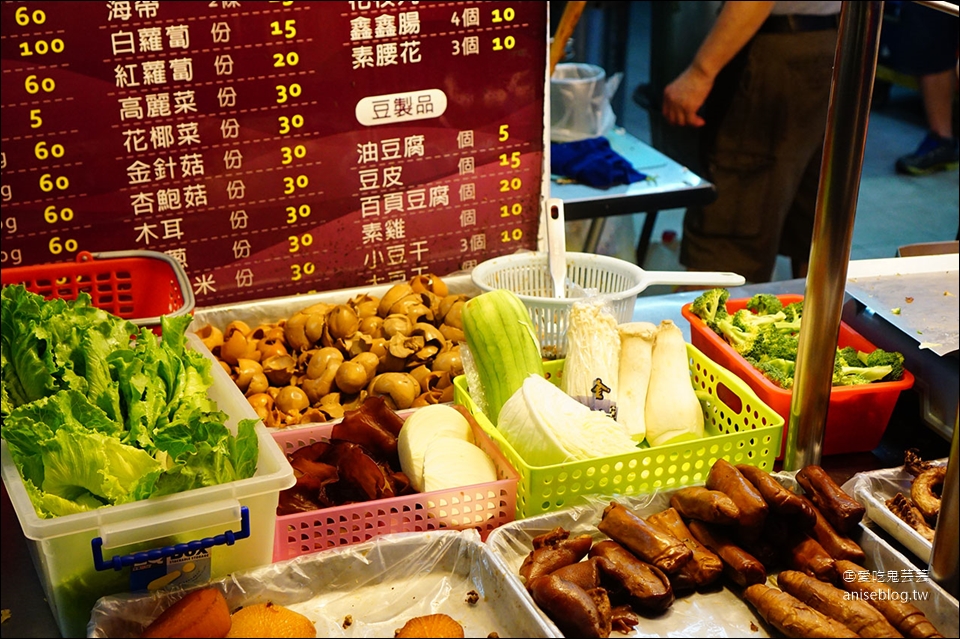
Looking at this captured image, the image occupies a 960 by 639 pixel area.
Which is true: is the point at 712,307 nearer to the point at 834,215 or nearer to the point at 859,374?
the point at 859,374

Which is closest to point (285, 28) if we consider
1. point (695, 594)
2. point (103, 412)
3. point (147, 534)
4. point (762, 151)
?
point (103, 412)

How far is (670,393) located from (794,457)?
26 cm

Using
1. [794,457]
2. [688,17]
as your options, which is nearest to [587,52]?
[688,17]

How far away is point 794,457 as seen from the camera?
1.71m

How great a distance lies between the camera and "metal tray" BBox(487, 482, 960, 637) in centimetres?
139

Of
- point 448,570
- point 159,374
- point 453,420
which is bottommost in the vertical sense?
point 448,570

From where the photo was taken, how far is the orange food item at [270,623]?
1.32 m

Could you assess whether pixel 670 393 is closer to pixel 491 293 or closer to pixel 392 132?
pixel 491 293

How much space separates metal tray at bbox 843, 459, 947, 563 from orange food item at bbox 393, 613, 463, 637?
78 cm

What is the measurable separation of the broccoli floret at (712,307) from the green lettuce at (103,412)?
111 centimetres

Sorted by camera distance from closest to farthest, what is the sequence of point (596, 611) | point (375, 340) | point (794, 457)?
point (596, 611), point (794, 457), point (375, 340)

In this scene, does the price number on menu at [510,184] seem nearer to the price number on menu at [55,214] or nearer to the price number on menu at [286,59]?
the price number on menu at [286,59]

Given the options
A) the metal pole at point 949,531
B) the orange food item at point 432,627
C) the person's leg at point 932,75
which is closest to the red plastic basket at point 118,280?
the orange food item at point 432,627

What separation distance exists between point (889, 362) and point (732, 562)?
2.29 ft
